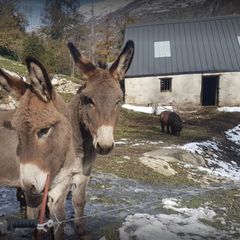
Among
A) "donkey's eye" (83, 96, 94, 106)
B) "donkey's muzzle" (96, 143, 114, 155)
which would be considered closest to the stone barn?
"donkey's eye" (83, 96, 94, 106)

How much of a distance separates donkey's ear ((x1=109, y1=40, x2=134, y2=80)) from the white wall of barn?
26.2m

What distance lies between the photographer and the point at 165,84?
3247 centimetres

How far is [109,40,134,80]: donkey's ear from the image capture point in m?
5.20

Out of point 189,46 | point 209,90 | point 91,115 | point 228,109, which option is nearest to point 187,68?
point 189,46

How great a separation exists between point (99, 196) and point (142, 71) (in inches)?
952

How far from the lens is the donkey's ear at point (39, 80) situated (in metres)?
3.88

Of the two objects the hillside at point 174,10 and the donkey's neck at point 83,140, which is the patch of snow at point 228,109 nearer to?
the donkey's neck at point 83,140

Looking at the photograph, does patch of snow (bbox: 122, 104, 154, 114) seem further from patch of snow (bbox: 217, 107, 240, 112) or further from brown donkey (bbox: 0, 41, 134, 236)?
brown donkey (bbox: 0, 41, 134, 236)

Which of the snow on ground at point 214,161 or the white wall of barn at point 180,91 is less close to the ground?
the white wall of barn at point 180,91

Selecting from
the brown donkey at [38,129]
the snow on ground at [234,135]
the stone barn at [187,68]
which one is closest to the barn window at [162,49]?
the stone barn at [187,68]

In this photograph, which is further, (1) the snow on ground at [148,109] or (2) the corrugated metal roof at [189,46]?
(2) the corrugated metal roof at [189,46]

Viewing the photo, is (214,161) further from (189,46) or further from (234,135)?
(189,46)

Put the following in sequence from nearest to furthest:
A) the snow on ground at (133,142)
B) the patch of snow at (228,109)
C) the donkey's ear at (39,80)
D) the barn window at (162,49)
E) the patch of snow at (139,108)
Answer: the donkey's ear at (39,80) < the snow on ground at (133,142) < the patch of snow at (139,108) < the patch of snow at (228,109) < the barn window at (162,49)

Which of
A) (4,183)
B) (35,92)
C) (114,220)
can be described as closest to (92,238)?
(114,220)
